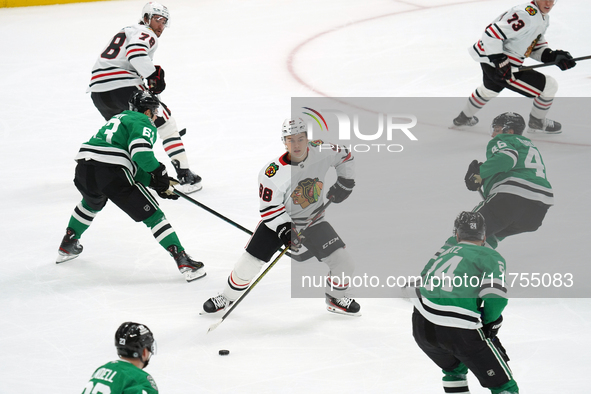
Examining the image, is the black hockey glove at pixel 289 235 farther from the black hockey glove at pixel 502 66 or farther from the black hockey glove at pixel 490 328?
the black hockey glove at pixel 502 66

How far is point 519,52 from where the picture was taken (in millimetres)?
4914

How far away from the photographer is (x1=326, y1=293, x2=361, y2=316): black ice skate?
3.16 m

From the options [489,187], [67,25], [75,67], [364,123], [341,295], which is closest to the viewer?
[341,295]

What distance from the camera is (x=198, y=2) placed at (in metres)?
9.54

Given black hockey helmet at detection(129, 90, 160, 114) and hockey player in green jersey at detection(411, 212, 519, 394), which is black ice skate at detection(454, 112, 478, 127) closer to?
black hockey helmet at detection(129, 90, 160, 114)

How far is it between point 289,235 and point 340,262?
0.89 feet

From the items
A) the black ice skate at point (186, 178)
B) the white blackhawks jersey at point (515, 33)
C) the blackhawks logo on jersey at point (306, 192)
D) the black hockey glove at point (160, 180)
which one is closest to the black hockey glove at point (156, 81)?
the black ice skate at point (186, 178)

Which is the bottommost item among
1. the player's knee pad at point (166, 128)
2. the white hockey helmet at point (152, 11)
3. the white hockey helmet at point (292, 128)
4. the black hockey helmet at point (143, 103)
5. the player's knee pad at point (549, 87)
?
the player's knee pad at point (166, 128)

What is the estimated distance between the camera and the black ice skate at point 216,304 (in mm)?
3174

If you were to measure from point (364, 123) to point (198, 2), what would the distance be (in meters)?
4.71

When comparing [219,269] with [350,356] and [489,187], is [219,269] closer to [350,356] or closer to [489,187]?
[350,356]

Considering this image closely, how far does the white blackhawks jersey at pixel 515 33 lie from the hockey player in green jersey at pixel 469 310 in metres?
2.91

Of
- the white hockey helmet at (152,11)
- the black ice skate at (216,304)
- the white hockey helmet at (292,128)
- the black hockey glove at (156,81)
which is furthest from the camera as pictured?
the white hockey helmet at (152,11)

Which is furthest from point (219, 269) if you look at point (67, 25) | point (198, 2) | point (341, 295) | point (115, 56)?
point (198, 2)
